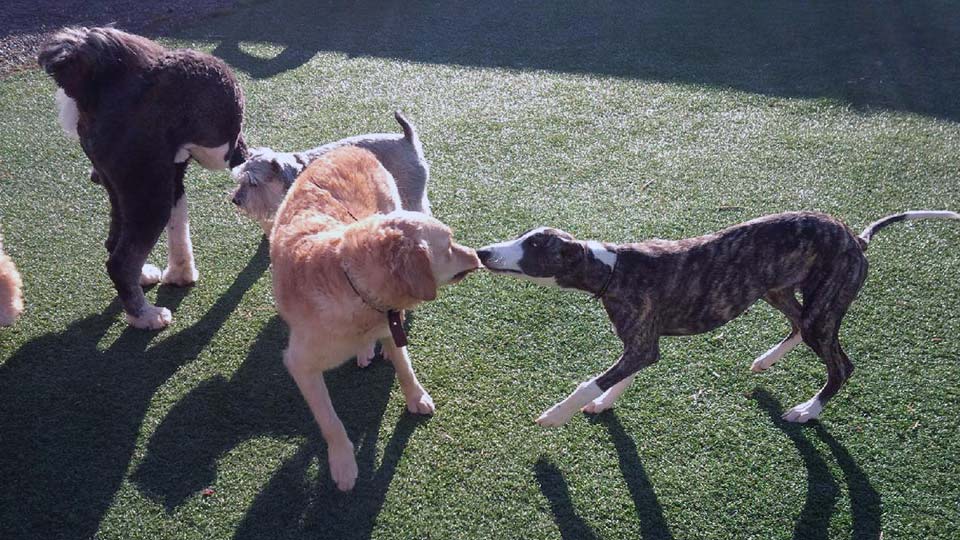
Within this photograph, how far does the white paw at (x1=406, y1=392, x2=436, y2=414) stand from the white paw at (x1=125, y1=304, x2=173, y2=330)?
1.62m

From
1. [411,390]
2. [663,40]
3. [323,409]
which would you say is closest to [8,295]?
[323,409]

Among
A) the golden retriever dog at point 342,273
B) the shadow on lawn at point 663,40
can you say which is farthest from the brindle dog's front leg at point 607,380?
the shadow on lawn at point 663,40

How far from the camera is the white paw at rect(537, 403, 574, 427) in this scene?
10.2ft

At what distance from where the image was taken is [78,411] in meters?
3.41

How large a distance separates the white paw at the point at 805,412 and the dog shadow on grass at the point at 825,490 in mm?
29

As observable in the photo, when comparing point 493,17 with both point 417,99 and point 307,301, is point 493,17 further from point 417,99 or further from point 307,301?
point 307,301

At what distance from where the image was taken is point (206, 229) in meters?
4.73

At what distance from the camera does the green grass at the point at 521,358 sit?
2.99 metres

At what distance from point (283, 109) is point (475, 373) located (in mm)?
3746

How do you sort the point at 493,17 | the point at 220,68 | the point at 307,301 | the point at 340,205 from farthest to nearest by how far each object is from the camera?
the point at 493,17 → the point at 220,68 → the point at 340,205 → the point at 307,301

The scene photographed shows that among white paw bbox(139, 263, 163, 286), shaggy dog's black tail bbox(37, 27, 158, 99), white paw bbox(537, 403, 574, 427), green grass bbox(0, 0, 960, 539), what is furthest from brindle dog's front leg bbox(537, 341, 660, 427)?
shaggy dog's black tail bbox(37, 27, 158, 99)

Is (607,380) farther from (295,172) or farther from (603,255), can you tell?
(295,172)

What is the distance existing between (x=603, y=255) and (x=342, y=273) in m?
1.17

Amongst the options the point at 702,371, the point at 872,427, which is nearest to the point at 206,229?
the point at 702,371
